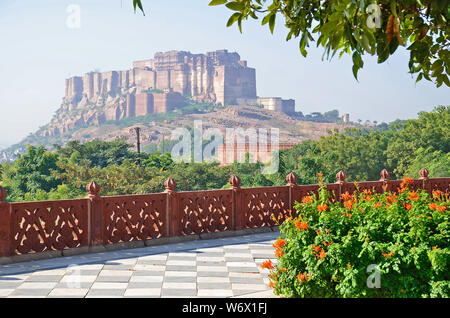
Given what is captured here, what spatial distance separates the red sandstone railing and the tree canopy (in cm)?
253

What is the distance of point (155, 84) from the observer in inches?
4938

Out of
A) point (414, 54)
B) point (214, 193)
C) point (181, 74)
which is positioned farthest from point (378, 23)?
point (181, 74)

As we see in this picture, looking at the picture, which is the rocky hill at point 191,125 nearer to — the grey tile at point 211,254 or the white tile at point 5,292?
the grey tile at point 211,254

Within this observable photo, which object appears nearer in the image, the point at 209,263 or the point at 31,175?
the point at 209,263

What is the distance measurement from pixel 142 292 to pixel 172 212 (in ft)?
9.33

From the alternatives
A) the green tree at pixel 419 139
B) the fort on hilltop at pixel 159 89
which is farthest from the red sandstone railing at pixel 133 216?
the fort on hilltop at pixel 159 89

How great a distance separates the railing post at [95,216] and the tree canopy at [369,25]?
14.5 ft

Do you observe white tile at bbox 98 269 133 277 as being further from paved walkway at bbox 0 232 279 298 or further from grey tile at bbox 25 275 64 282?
grey tile at bbox 25 275 64 282

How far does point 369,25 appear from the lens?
1.91m

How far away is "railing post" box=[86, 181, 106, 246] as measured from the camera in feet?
23.3

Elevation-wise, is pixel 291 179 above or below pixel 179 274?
above

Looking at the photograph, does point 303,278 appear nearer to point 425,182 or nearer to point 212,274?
point 212,274

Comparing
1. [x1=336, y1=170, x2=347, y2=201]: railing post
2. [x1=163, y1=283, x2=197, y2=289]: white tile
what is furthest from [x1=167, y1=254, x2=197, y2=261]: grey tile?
[x1=336, y1=170, x2=347, y2=201]: railing post

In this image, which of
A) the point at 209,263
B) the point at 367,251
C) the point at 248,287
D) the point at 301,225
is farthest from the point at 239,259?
the point at 367,251
